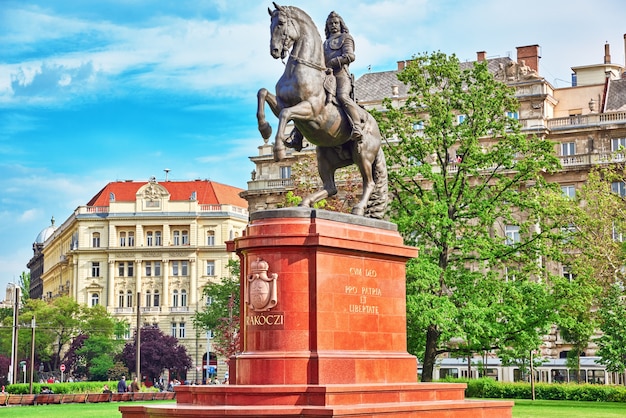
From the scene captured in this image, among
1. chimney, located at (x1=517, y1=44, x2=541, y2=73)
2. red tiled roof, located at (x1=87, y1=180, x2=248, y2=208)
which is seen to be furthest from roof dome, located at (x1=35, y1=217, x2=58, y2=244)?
chimney, located at (x1=517, y1=44, x2=541, y2=73)

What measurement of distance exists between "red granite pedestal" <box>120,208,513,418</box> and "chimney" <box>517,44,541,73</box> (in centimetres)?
6194

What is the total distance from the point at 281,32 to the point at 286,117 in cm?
156

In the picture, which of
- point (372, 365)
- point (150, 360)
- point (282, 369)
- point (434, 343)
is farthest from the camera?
point (150, 360)

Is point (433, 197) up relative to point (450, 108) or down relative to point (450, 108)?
down

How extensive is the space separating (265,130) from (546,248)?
66.2 feet

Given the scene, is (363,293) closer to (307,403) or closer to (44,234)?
(307,403)

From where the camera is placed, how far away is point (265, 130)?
1881cm

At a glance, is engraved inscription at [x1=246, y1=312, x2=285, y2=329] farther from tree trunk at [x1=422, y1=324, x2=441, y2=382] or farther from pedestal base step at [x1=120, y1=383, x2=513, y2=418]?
tree trunk at [x1=422, y1=324, x2=441, y2=382]

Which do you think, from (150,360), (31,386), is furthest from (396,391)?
(150,360)

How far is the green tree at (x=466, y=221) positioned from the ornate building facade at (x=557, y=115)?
26.3 metres

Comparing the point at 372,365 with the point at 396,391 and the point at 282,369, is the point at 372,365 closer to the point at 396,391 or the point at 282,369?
the point at 396,391

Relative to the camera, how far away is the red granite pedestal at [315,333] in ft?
53.3

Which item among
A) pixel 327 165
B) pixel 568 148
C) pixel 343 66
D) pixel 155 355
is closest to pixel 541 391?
pixel 568 148

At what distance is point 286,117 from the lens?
17.9 meters
